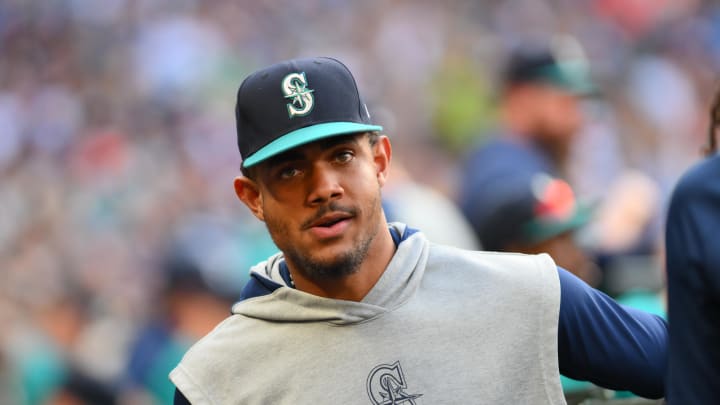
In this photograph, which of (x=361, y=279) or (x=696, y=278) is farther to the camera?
(x=361, y=279)

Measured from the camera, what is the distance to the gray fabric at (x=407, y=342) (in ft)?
8.82

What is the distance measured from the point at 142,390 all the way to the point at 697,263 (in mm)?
4985

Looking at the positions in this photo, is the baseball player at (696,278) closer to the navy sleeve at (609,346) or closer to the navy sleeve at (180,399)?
the navy sleeve at (609,346)

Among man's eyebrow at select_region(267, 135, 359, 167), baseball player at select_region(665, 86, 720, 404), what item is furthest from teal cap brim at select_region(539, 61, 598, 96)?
baseball player at select_region(665, 86, 720, 404)

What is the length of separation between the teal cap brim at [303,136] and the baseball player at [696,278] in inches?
36.7

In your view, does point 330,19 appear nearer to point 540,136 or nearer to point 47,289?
point 47,289

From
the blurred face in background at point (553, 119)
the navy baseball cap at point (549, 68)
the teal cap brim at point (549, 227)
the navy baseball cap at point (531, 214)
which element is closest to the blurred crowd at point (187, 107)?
the navy baseball cap at point (549, 68)

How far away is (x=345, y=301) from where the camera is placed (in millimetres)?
2812

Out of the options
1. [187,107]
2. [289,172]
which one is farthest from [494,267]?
[187,107]

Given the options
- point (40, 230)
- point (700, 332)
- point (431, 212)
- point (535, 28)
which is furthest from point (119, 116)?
point (700, 332)

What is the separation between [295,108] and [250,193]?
12.1 inches

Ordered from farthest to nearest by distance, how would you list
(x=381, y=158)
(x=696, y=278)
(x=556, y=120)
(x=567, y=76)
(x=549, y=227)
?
1. (x=567, y=76)
2. (x=556, y=120)
3. (x=549, y=227)
4. (x=381, y=158)
5. (x=696, y=278)

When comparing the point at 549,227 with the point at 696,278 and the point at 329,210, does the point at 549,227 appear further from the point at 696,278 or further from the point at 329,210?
the point at 696,278

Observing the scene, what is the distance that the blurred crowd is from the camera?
10422 mm
